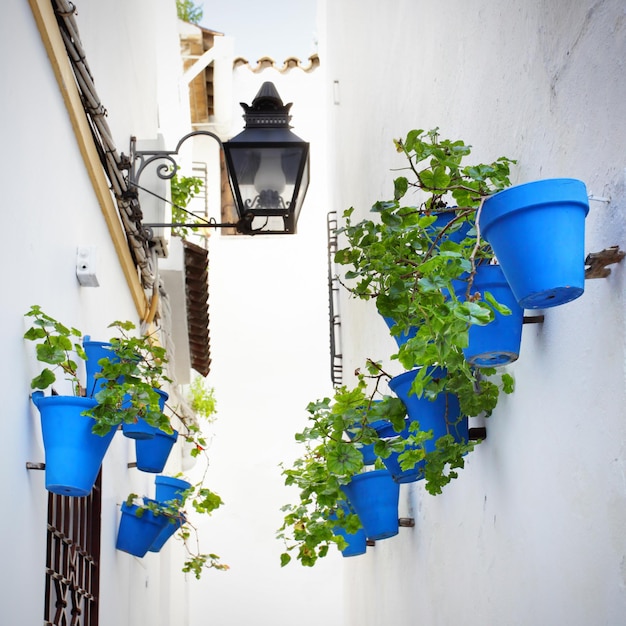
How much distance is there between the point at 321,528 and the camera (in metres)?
3.58

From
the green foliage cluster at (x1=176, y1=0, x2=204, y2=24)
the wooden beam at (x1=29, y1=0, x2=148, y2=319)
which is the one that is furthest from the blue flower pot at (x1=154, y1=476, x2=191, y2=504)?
the green foliage cluster at (x1=176, y1=0, x2=204, y2=24)

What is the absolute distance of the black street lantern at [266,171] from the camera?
4961 mm

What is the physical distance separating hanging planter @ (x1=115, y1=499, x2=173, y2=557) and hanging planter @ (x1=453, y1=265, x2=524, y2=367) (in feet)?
9.94

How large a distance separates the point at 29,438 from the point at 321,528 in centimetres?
108

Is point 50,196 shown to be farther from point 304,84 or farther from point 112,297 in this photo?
point 304,84

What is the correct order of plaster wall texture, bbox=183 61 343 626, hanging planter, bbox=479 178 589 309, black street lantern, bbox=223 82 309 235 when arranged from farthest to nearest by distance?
plaster wall texture, bbox=183 61 343 626, black street lantern, bbox=223 82 309 235, hanging planter, bbox=479 178 589 309

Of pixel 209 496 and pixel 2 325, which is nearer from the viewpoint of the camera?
pixel 2 325

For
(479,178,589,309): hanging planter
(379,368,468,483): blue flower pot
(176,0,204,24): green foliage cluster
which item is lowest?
(379,368,468,483): blue flower pot

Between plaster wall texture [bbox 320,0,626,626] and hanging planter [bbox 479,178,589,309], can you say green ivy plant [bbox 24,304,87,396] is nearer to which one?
plaster wall texture [bbox 320,0,626,626]

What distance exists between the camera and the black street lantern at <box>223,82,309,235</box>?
16.3 ft

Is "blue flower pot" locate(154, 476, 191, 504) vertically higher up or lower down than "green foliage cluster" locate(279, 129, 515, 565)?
lower down

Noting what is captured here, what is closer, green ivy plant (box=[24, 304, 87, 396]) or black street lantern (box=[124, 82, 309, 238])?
green ivy plant (box=[24, 304, 87, 396])

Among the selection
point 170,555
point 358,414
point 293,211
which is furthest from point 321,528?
point 170,555

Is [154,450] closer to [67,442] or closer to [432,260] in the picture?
[67,442]
